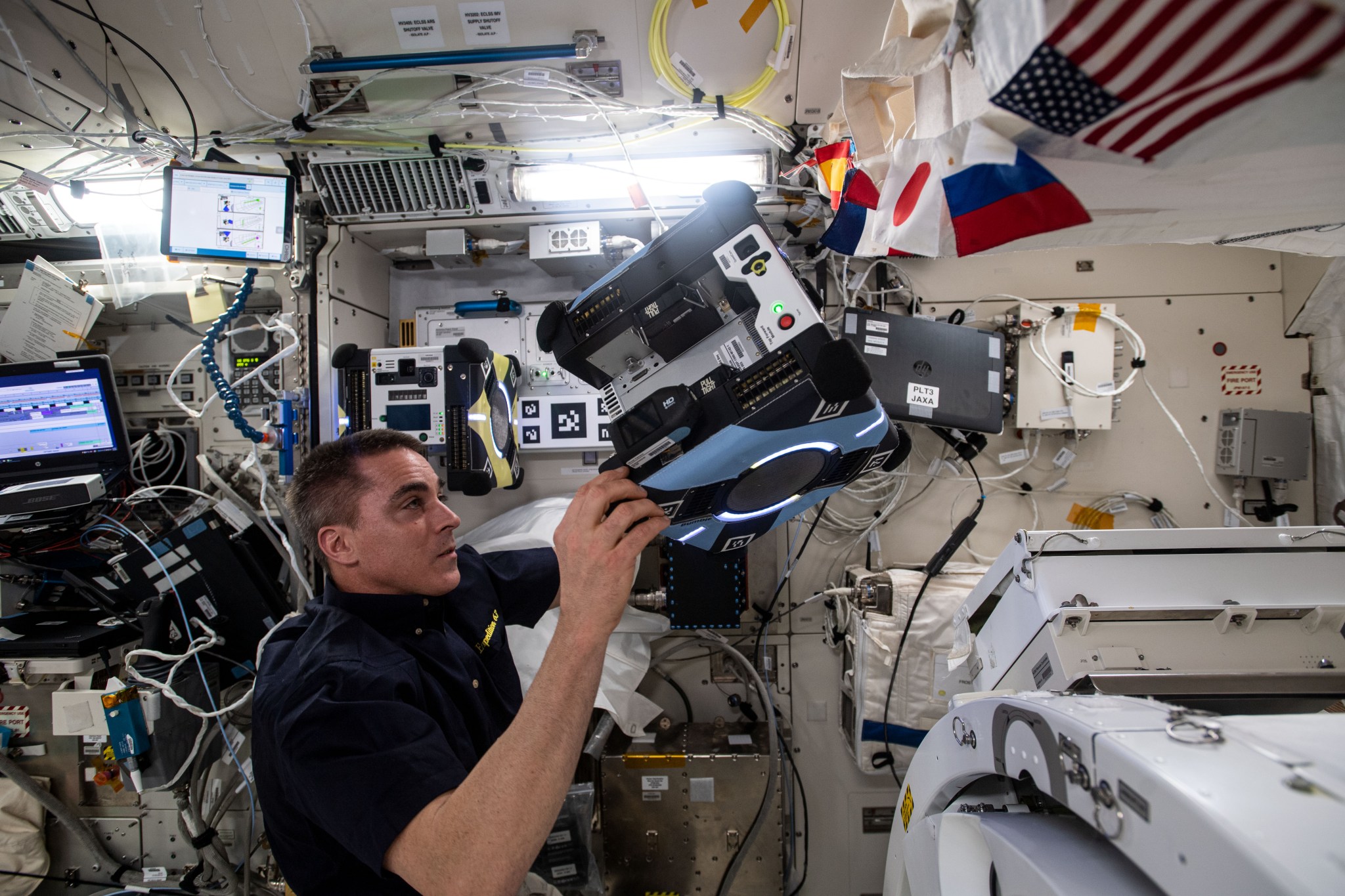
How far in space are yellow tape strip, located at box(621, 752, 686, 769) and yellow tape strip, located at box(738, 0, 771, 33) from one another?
2727mm

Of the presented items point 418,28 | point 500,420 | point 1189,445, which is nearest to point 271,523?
point 500,420

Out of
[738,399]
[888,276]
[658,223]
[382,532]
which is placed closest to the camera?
[738,399]

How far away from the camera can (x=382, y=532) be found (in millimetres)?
1584

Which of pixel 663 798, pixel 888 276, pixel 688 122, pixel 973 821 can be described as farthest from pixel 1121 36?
pixel 663 798

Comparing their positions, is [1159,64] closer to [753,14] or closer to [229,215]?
[753,14]

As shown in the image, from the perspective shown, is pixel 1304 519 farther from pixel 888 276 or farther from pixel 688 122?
pixel 688 122

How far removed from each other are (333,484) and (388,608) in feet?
1.45

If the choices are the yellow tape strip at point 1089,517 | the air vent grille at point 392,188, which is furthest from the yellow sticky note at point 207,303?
the yellow tape strip at point 1089,517

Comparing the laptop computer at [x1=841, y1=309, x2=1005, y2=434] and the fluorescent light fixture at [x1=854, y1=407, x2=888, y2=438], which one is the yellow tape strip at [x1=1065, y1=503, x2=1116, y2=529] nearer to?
the laptop computer at [x1=841, y1=309, x2=1005, y2=434]

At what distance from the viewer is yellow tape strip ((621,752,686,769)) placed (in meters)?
2.24

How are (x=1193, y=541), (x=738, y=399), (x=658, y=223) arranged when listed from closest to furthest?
(x=738, y=399)
(x=1193, y=541)
(x=658, y=223)

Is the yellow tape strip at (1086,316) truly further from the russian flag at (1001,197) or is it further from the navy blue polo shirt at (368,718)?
the navy blue polo shirt at (368,718)

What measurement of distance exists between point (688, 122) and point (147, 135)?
2172 mm

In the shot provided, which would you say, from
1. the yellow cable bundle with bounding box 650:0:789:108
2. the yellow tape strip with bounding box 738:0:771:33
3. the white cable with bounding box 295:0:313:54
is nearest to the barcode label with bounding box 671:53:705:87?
the yellow cable bundle with bounding box 650:0:789:108
